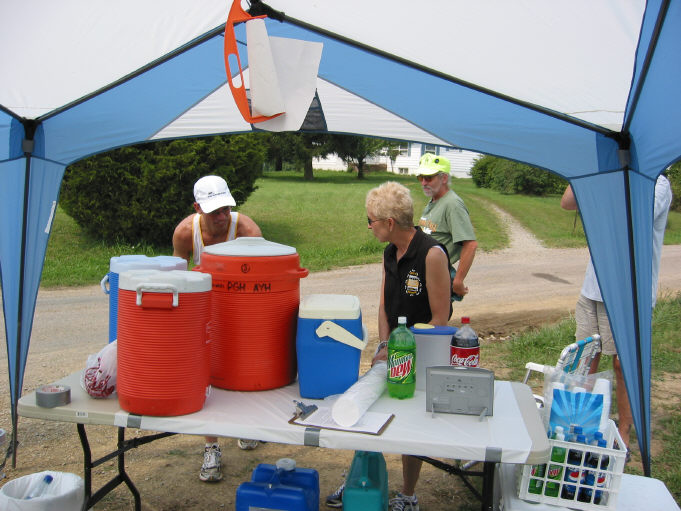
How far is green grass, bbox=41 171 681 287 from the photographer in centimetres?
1079

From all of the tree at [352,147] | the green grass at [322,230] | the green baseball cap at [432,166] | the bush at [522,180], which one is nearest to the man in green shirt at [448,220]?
the green baseball cap at [432,166]

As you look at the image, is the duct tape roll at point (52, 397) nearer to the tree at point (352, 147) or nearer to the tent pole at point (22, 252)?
the tent pole at point (22, 252)

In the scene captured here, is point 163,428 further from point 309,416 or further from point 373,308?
point 373,308

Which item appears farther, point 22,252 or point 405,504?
point 22,252

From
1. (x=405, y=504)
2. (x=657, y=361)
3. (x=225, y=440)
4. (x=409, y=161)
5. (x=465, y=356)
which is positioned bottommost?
(x=225, y=440)

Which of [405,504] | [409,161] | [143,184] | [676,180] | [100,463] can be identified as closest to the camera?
[100,463]

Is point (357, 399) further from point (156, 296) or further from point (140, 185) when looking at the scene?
point (140, 185)

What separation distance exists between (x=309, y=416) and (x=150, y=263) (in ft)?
3.50

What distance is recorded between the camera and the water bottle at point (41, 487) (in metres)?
3.01

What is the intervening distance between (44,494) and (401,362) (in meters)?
1.91

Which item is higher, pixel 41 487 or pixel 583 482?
pixel 583 482

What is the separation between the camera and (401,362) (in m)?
2.50

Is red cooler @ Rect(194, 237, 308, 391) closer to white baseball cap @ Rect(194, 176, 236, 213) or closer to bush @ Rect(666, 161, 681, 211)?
white baseball cap @ Rect(194, 176, 236, 213)

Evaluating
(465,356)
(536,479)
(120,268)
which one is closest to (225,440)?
(120,268)
